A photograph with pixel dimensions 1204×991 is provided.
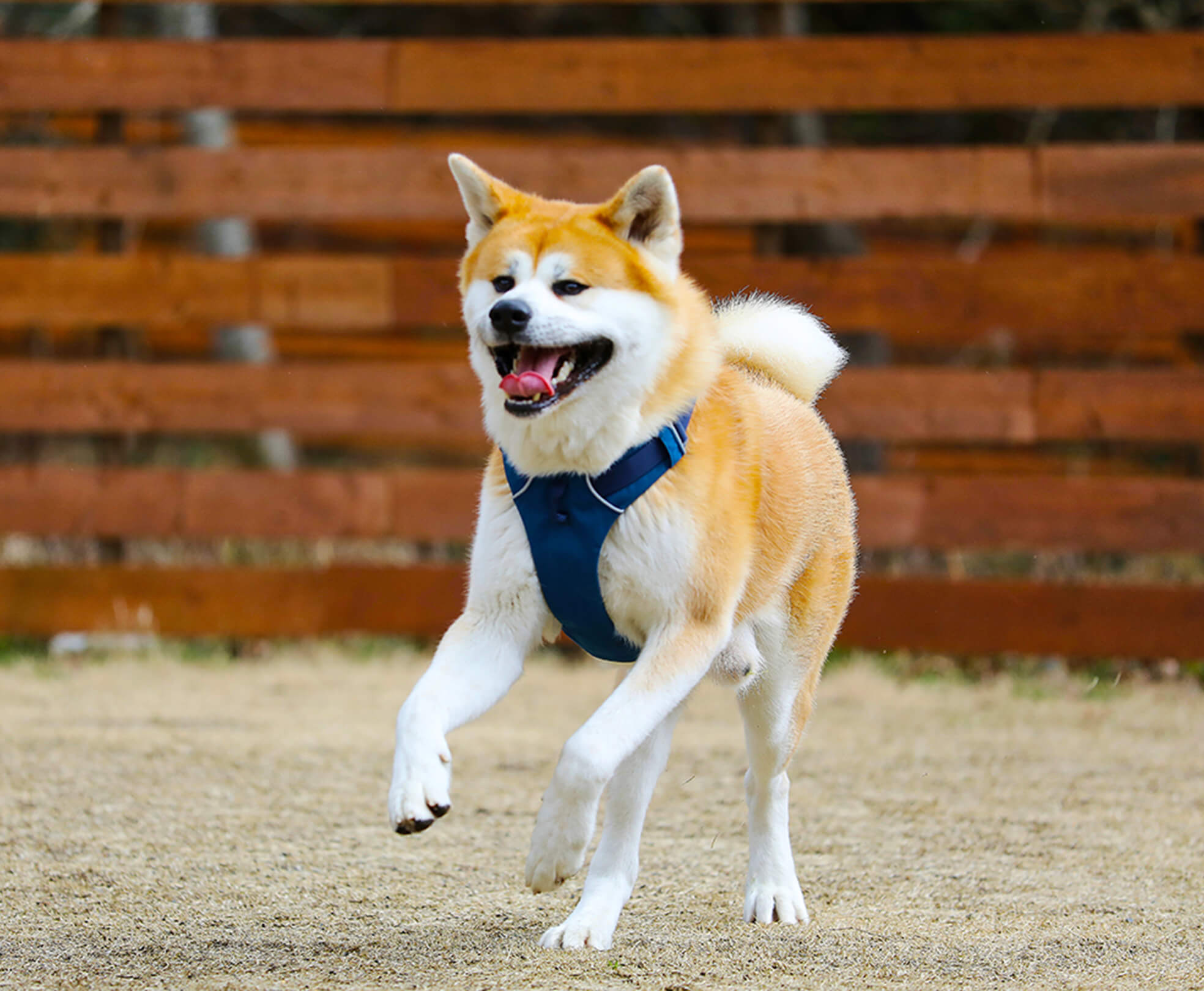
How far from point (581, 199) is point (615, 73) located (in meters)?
0.51

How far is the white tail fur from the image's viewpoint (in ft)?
11.2

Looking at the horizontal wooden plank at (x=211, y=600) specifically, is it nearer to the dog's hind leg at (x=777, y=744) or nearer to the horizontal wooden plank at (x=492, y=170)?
the horizontal wooden plank at (x=492, y=170)

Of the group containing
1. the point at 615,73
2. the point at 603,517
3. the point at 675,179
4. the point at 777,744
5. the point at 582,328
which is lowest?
the point at 777,744

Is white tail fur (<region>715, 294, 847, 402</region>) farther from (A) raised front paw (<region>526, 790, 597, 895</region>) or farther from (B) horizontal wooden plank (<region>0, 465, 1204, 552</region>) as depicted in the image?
(B) horizontal wooden plank (<region>0, 465, 1204, 552</region>)

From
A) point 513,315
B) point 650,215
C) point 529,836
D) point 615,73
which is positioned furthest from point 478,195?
point 615,73

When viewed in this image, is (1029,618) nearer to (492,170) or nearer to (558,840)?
(492,170)

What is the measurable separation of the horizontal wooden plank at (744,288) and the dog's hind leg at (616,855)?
10.9ft

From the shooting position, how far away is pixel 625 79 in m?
6.12

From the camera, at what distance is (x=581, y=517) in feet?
8.86

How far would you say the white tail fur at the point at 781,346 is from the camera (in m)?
3.41

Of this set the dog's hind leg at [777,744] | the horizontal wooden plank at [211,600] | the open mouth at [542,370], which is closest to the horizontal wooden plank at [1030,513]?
the horizontal wooden plank at [211,600]

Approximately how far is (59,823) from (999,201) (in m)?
4.11

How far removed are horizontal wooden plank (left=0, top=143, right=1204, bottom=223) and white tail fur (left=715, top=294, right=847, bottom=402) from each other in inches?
105

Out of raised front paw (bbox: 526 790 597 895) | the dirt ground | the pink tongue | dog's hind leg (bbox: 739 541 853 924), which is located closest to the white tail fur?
dog's hind leg (bbox: 739 541 853 924)
